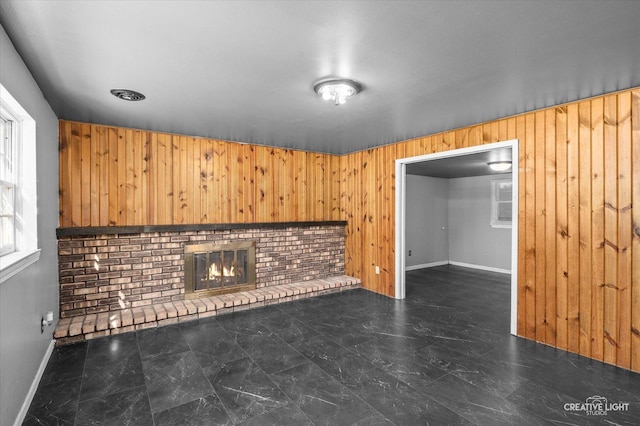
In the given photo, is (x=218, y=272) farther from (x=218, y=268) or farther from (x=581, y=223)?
(x=581, y=223)

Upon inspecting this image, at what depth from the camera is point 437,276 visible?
21.7 ft

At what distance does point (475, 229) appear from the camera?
24.8 feet

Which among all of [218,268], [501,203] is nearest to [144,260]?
[218,268]

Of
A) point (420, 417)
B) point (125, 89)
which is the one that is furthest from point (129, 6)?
point (420, 417)

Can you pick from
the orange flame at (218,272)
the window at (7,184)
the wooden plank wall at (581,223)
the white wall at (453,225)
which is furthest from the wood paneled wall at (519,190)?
the white wall at (453,225)

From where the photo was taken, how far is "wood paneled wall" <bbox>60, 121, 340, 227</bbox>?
377 centimetres

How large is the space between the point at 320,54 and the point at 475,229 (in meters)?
6.69

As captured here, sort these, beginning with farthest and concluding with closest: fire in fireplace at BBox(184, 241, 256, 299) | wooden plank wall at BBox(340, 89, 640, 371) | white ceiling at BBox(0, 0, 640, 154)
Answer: fire in fireplace at BBox(184, 241, 256, 299)
wooden plank wall at BBox(340, 89, 640, 371)
white ceiling at BBox(0, 0, 640, 154)

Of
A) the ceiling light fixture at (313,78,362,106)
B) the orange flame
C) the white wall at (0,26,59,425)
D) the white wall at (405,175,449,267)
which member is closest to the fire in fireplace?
the orange flame

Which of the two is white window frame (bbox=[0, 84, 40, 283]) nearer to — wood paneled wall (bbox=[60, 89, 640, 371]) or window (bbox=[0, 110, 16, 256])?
window (bbox=[0, 110, 16, 256])

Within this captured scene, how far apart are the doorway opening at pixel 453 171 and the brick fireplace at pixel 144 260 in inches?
61.2

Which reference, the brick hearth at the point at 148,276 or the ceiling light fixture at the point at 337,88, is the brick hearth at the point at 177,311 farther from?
the ceiling light fixture at the point at 337,88

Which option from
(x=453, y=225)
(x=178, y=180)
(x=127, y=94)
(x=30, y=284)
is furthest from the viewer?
(x=453, y=225)

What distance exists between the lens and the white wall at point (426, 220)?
24.5 ft
